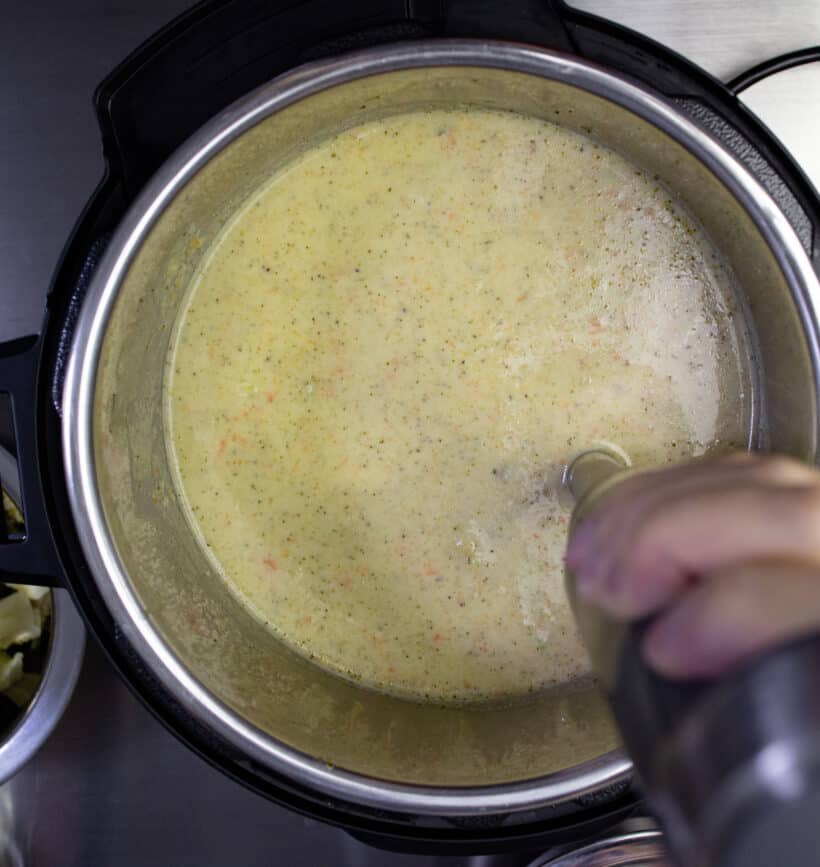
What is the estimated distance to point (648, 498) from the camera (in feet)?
1.08

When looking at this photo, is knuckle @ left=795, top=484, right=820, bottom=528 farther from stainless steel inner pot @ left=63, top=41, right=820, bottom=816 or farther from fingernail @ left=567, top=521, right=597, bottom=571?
stainless steel inner pot @ left=63, top=41, right=820, bottom=816

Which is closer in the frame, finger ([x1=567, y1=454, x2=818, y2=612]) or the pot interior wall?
finger ([x1=567, y1=454, x2=818, y2=612])

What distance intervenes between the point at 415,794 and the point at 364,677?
0.51 feet

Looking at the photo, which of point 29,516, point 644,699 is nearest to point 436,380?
point 29,516

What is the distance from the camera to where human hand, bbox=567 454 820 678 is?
253 mm

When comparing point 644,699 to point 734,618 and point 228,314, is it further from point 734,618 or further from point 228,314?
point 228,314

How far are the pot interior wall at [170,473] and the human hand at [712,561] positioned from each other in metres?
0.33

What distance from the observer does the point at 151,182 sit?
0.55 metres

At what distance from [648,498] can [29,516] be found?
47cm

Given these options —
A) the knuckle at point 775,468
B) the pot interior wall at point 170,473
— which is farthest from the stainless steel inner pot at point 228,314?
the knuckle at point 775,468

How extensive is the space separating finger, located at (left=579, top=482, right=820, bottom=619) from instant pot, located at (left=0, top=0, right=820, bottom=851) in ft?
1.10

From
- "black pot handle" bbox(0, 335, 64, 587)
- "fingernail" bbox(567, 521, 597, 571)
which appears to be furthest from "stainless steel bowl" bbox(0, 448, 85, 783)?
"fingernail" bbox(567, 521, 597, 571)

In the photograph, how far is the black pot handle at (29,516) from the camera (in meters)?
0.59

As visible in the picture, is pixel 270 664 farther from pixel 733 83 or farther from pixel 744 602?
pixel 733 83
